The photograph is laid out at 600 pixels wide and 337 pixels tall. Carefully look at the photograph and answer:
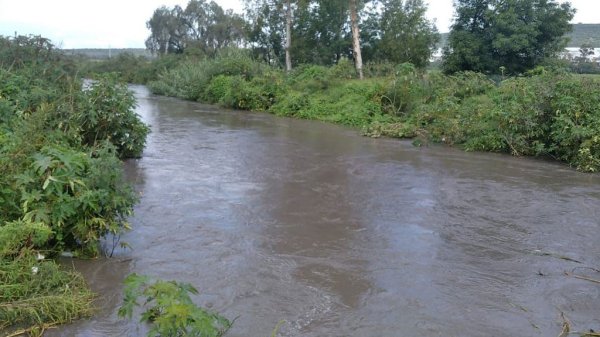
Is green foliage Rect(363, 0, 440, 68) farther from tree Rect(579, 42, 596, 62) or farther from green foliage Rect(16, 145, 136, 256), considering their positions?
green foliage Rect(16, 145, 136, 256)

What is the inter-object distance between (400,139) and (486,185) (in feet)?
17.4

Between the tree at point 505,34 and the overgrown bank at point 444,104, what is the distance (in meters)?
3.56

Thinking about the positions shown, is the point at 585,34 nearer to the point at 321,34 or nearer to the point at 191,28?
the point at 321,34

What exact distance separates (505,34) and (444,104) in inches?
332

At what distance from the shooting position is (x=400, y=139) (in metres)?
14.7

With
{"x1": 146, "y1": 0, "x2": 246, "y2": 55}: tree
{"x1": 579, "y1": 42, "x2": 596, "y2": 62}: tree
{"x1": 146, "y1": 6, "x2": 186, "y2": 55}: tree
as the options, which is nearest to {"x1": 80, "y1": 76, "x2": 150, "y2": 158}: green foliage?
{"x1": 579, "y1": 42, "x2": 596, "y2": 62}: tree

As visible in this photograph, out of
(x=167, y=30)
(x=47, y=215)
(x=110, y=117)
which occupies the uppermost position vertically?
(x=167, y=30)

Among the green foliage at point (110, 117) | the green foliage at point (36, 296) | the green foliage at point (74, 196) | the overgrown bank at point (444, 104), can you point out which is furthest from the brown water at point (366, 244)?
the overgrown bank at point (444, 104)

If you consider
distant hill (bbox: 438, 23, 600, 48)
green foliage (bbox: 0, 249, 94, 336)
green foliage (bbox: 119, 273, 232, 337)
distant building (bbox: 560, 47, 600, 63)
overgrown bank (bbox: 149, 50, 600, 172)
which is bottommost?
green foliage (bbox: 0, 249, 94, 336)

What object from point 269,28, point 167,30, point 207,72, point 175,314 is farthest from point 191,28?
point 175,314

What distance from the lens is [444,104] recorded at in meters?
14.6

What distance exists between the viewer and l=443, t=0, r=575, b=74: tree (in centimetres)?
2075

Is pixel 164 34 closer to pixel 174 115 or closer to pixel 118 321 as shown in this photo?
pixel 174 115

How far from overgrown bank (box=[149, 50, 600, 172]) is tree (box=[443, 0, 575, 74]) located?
3.56 metres
